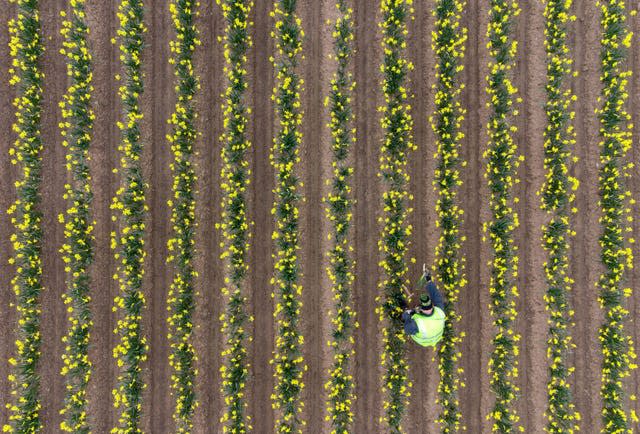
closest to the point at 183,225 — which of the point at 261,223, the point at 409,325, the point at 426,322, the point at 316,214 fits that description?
the point at 261,223

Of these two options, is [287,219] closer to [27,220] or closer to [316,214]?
[316,214]

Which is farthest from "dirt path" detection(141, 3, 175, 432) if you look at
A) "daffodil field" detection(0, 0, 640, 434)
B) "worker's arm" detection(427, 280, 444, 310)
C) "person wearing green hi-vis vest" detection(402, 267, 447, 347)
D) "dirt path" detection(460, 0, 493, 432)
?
"dirt path" detection(460, 0, 493, 432)

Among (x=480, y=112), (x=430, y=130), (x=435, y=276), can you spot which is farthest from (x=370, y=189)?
(x=480, y=112)

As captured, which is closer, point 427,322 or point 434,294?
point 427,322

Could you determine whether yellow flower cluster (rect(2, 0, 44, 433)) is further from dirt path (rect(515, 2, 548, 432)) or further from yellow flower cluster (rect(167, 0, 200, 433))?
dirt path (rect(515, 2, 548, 432))

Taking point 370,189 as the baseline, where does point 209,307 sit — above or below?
below

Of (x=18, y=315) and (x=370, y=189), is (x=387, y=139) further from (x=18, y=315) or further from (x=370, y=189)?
(x=18, y=315)
